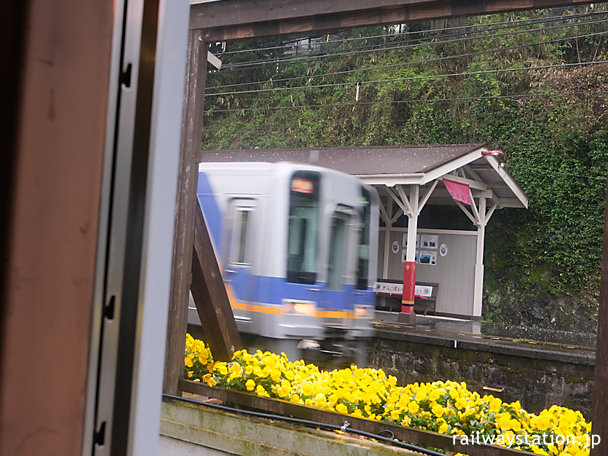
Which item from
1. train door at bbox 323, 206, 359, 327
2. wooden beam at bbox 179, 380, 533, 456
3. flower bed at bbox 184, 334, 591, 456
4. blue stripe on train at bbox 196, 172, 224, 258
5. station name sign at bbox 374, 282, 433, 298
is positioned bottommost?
wooden beam at bbox 179, 380, 533, 456

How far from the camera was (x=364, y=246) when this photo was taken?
22.5 feet

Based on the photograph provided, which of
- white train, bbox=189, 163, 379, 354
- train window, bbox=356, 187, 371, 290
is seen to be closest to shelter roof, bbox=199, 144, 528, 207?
train window, bbox=356, 187, 371, 290

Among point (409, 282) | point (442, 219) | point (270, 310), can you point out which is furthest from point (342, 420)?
point (442, 219)

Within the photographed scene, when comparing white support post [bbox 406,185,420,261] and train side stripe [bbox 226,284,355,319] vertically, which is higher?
white support post [bbox 406,185,420,261]

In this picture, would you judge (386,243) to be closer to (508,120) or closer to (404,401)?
(508,120)

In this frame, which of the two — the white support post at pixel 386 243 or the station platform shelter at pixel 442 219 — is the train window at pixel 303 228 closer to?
the station platform shelter at pixel 442 219

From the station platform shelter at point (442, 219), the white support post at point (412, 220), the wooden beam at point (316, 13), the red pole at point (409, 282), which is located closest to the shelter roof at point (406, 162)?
the station platform shelter at point (442, 219)

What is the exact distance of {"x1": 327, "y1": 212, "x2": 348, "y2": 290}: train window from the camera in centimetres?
638

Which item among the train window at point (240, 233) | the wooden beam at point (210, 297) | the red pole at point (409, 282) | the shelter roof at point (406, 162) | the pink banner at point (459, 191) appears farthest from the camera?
the pink banner at point (459, 191)

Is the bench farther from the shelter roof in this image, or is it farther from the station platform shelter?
the shelter roof

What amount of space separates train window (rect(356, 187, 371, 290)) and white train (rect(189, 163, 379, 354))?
0.01 m

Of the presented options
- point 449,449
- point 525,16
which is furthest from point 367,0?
point 525,16

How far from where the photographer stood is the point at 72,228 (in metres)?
0.51

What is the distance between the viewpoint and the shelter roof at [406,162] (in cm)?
823
